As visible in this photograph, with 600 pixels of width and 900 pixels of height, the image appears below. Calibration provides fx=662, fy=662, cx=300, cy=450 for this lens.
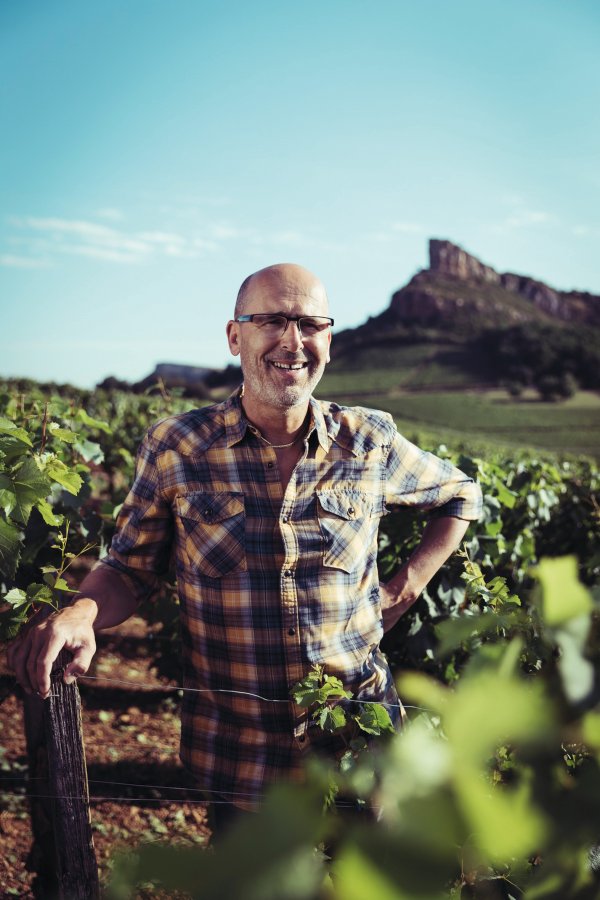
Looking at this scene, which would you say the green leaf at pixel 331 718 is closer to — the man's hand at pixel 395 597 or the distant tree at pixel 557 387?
the man's hand at pixel 395 597

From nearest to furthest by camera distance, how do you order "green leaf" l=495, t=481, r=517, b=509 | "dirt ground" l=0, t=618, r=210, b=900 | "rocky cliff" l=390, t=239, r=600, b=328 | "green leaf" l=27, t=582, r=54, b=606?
"green leaf" l=27, t=582, r=54, b=606
"dirt ground" l=0, t=618, r=210, b=900
"green leaf" l=495, t=481, r=517, b=509
"rocky cliff" l=390, t=239, r=600, b=328

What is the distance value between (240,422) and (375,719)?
109 cm

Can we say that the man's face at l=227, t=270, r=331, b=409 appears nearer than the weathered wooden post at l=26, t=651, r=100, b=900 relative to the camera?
No

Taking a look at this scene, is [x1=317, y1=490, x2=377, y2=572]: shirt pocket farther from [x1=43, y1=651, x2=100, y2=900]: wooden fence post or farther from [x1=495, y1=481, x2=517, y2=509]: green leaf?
[x1=495, y1=481, x2=517, y2=509]: green leaf

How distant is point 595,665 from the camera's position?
54cm

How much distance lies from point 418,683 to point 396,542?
3249mm

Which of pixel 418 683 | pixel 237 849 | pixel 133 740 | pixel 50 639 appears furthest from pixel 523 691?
pixel 133 740

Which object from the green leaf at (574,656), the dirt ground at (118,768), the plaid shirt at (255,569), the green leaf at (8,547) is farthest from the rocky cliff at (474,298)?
the green leaf at (574,656)

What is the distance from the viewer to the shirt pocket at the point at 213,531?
7.29 feet

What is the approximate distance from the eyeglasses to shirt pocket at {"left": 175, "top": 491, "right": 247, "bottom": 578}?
635 millimetres

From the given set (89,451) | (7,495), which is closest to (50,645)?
(7,495)

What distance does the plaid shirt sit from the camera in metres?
2.17

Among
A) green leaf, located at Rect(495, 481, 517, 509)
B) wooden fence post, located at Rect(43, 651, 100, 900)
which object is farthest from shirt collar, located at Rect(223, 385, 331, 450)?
green leaf, located at Rect(495, 481, 517, 509)

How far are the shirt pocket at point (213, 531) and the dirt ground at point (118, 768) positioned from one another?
27.3 inches
